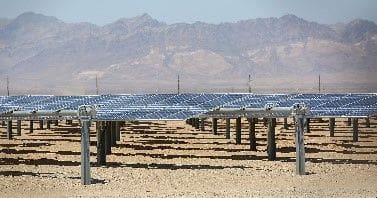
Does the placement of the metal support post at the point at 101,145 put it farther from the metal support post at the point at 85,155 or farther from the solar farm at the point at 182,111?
the metal support post at the point at 85,155

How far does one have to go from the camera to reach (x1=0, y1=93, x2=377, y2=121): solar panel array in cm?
2625

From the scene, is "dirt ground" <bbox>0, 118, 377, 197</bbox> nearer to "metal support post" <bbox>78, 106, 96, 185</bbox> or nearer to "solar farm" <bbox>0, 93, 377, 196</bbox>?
"metal support post" <bbox>78, 106, 96, 185</bbox>

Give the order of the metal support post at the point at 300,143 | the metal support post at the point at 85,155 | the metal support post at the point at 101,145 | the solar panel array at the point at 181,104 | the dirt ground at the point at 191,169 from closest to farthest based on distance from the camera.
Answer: the dirt ground at the point at 191,169 < the metal support post at the point at 85,155 < the metal support post at the point at 300,143 < the solar panel array at the point at 181,104 < the metal support post at the point at 101,145

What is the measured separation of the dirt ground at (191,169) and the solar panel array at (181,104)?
1947mm

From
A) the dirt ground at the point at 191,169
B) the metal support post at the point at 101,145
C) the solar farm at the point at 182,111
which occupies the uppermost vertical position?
the solar farm at the point at 182,111

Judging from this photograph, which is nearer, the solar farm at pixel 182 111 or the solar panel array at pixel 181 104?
the solar farm at pixel 182 111

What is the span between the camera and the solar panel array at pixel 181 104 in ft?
86.1

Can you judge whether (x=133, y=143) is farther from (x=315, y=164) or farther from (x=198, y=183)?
(x=198, y=183)

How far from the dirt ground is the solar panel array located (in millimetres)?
1947

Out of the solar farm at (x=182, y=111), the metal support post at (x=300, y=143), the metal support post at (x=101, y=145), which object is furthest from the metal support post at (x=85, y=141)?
the metal support post at (x=300, y=143)

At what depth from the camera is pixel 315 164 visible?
2717cm

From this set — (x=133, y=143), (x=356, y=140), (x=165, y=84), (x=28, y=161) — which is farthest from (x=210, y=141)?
(x=165, y=84)

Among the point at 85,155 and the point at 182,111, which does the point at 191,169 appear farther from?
the point at 85,155

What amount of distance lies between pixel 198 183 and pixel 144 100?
8319mm
